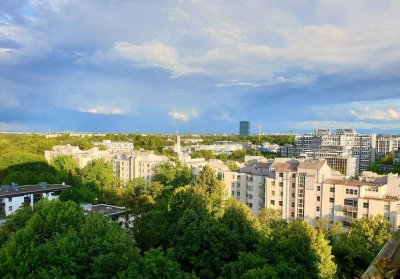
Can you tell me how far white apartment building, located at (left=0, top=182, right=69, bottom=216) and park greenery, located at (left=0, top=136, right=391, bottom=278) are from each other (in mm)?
12306

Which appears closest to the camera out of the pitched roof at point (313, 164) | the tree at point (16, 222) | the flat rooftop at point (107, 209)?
the tree at point (16, 222)

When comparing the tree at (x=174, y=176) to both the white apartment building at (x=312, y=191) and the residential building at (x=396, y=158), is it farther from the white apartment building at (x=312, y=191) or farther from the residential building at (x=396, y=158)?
the residential building at (x=396, y=158)

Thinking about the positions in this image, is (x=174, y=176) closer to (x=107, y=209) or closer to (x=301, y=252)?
(x=107, y=209)

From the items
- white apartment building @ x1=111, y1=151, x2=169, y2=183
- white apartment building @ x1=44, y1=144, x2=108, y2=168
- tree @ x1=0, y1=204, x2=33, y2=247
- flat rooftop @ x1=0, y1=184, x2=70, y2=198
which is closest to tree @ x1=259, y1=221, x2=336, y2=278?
tree @ x1=0, y1=204, x2=33, y2=247

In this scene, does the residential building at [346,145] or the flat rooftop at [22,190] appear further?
the residential building at [346,145]

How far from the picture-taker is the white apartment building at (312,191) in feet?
112

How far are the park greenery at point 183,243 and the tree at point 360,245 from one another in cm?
6

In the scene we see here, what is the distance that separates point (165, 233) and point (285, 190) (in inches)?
686

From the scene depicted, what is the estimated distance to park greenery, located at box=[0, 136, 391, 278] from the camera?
1650 centimetres

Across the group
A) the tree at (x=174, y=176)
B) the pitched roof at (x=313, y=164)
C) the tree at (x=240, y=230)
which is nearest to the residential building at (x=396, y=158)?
the pitched roof at (x=313, y=164)

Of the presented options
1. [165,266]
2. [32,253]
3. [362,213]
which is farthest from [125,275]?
[362,213]

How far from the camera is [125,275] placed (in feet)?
52.8

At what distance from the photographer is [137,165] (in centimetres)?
6812

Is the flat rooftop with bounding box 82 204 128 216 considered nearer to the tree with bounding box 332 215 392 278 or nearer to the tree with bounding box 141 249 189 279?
the tree with bounding box 141 249 189 279
